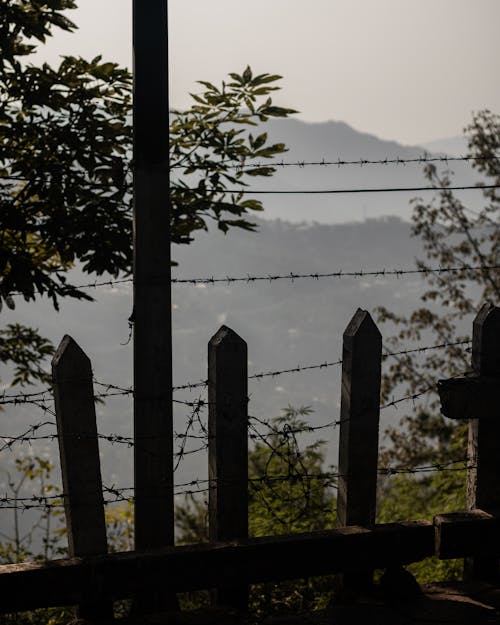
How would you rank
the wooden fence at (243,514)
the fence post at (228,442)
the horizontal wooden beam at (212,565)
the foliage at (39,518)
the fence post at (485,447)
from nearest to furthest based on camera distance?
the horizontal wooden beam at (212,565) → the wooden fence at (243,514) → the fence post at (228,442) → the fence post at (485,447) → the foliage at (39,518)

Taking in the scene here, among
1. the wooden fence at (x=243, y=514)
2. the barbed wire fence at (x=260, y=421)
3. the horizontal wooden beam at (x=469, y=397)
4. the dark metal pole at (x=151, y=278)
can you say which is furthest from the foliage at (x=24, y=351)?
the horizontal wooden beam at (x=469, y=397)

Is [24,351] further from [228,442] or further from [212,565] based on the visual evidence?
[212,565]

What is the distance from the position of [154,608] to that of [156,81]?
265 cm

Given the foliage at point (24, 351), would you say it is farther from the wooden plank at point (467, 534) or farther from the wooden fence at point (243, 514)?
the wooden plank at point (467, 534)

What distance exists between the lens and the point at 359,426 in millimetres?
3945

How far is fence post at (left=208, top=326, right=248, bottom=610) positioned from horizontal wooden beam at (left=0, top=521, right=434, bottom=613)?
0.50ft

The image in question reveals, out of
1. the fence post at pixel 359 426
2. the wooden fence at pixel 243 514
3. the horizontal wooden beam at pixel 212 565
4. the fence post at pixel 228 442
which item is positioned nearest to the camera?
the horizontal wooden beam at pixel 212 565

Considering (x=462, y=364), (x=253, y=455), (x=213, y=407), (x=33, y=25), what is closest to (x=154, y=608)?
(x=213, y=407)

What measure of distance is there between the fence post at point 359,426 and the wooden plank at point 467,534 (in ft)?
1.23

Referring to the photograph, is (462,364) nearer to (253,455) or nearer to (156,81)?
(253,455)

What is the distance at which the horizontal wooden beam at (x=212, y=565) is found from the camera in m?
3.35

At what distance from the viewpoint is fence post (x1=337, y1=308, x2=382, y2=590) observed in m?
3.90

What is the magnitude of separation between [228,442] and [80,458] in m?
0.74

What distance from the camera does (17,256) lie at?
19.0 ft
